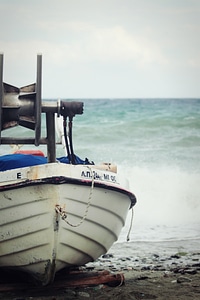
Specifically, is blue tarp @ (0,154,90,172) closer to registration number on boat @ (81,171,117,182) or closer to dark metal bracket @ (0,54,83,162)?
dark metal bracket @ (0,54,83,162)

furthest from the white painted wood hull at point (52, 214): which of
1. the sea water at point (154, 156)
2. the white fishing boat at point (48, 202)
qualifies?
the sea water at point (154, 156)

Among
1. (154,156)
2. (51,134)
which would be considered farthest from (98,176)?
(154,156)

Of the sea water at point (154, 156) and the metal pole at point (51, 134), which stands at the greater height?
the metal pole at point (51, 134)

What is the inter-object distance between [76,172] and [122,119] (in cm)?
2303

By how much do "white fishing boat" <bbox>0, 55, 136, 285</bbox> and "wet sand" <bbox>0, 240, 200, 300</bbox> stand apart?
0.24m

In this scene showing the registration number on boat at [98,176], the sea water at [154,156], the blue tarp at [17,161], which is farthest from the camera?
the sea water at [154,156]

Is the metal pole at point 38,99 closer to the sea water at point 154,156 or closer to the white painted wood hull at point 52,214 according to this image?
the white painted wood hull at point 52,214

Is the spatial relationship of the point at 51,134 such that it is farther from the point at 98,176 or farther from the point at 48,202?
the point at 48,202

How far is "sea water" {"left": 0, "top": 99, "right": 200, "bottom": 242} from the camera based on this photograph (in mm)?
11273

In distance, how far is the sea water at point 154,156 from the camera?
11.3 m

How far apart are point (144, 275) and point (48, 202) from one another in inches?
68.2

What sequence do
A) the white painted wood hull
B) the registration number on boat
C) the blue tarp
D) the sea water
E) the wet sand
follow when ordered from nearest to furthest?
the white painted wood hull
the registration number on boat
the wet sand
the blue tarp
the sea water

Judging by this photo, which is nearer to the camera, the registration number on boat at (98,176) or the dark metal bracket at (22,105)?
the dark metal bracket at (22,105)

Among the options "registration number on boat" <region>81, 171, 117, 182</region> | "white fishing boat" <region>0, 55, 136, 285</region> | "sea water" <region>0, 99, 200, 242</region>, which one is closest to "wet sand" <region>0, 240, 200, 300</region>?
"white fishing boat" <region>0, 55, 136, 285</region>
